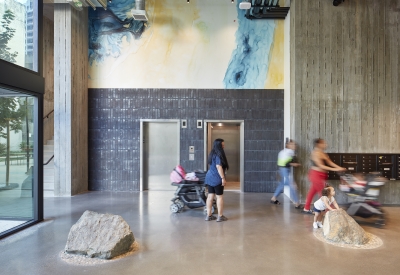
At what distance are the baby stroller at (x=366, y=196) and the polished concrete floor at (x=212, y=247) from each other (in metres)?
0.25

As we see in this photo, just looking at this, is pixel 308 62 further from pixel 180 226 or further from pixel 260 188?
pixel 180 226

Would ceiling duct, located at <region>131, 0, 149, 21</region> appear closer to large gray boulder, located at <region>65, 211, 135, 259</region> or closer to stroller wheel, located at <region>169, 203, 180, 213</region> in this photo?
stroller wheel, located at <region>169, 203, 180, 213</region>

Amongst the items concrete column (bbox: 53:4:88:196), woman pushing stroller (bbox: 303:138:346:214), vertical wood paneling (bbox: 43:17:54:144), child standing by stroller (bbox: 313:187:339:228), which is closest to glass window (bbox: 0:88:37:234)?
concrete column (bbox: 53:4:88:196)

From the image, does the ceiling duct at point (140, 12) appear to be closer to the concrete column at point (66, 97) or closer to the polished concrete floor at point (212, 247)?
the concrete column at point (66, 97)

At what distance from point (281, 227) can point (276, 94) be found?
168 inches

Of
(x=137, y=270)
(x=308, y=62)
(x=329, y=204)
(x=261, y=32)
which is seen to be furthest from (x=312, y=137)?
(x=137, y=270)

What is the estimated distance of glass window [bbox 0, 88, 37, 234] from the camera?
502cm

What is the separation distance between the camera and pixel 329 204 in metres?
4.70

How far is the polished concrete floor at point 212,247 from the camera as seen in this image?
10.9 feet

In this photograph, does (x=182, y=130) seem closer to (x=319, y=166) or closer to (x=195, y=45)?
(x=195, y=45)

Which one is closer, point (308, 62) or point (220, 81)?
point (308, 62)

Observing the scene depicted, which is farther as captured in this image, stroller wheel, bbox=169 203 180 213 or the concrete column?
the concrete column

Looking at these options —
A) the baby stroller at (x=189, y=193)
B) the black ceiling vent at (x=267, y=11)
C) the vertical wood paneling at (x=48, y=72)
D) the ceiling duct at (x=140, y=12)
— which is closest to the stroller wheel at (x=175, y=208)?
the baby stroller at (x=189, y=193)

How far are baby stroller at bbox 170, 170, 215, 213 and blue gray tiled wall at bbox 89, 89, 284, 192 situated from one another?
2172 millimetres
